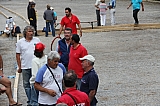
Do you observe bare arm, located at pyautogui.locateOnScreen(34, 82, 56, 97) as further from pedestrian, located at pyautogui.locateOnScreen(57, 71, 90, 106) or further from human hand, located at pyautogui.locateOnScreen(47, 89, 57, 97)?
pedestrian, located at pyautogui.locateOnScreen(57, 71, 90, 106)

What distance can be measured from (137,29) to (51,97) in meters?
15.4

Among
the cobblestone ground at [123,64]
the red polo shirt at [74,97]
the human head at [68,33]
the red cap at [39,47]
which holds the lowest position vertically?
the cobblestone ground at [123,64]

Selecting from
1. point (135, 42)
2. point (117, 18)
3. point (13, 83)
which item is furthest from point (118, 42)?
point (117, 18)

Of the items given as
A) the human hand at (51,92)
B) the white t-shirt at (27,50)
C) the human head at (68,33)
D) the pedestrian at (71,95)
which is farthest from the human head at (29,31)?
the pedestrian at (71,95)

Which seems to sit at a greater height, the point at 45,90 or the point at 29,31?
→ the point at 29,31

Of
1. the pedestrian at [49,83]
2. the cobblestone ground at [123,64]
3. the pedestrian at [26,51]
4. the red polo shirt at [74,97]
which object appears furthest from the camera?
the cobblestone ground at [123,64]

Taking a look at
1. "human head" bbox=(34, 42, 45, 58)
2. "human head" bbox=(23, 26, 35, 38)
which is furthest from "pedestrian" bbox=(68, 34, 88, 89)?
"human head" bbox=(23, 26, 35, 38)

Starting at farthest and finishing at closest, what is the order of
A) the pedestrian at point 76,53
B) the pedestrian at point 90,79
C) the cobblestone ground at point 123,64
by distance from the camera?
the cobblestone ground at point 123,64 → the pedestrian at point 76,53 → the pedestrian at point 90,79

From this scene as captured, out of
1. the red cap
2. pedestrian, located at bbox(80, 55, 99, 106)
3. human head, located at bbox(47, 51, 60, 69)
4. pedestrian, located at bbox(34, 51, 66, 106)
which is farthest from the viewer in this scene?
the red cap

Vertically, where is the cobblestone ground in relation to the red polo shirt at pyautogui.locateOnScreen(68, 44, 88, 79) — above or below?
below

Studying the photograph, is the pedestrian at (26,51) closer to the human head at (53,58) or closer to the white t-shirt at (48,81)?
the white t-shirt at (48,81)

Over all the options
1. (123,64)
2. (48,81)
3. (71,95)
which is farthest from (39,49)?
(123,64)

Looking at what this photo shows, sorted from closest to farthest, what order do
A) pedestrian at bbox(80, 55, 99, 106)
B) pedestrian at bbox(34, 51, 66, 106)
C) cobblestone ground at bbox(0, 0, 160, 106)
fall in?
pedestrian at bbox(80, 55, 99, 106)
pedestrian at bbox(34, 51, 66, 106)
cobblestone ground at bbox(0, 0, 160, 106)

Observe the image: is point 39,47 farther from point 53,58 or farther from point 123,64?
point 123,64
